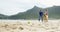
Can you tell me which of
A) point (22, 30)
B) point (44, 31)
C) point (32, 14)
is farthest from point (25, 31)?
point (32, 14)

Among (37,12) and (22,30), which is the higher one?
(37,12)

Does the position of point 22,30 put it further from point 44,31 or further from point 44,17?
point 44,17

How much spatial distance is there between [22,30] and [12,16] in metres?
2.31

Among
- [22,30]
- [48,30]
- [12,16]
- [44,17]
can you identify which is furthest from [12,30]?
[44,17]

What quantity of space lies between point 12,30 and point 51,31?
45.6 inches

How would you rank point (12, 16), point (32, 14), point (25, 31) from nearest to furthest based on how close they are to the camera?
1. point (25, 31)
2. point (12, 16)
3. point (32, 14)

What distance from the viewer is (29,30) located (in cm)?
549

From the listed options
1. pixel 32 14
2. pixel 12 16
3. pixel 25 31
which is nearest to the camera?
pixel 25 31

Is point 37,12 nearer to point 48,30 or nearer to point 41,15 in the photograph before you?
point 41,15

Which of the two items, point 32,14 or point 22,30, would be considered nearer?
point 22,30

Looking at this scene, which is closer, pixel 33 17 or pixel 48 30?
pixel 48 30

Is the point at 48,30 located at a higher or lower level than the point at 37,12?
lower

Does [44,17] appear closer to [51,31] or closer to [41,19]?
[41,19]

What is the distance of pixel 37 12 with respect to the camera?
8.10 metres
